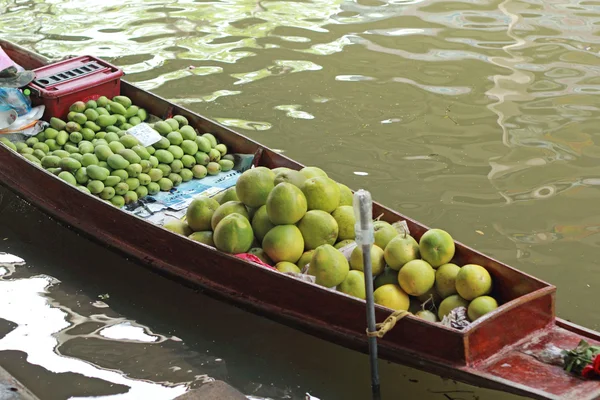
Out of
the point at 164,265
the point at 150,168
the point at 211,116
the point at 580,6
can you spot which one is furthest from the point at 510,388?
the point at 580,6

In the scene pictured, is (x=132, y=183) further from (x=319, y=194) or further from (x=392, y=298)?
(x=392, y=298)

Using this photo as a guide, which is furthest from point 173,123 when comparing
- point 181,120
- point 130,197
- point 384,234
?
point 384,234

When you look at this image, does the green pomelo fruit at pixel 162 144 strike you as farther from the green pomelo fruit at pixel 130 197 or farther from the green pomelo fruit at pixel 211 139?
the green pomelo fruit at pixel 130 197

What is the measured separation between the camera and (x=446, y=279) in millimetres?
4074

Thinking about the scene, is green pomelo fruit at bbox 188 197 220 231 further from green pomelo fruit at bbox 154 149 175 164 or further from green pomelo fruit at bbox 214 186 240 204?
green pomelo fruit at bbox 154 149 175 164

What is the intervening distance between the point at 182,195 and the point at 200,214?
3.06ft

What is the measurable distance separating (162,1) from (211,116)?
3.71 meters

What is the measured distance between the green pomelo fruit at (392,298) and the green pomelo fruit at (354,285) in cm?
9

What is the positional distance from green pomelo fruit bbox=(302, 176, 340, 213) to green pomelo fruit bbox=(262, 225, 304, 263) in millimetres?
194

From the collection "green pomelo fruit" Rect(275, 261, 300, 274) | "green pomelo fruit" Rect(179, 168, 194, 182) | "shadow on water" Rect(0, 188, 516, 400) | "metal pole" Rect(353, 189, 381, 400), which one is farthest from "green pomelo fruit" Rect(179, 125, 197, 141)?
"metal pole" Rect(353, 189, 381, 400)

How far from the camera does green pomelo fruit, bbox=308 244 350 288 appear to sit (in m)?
4.07

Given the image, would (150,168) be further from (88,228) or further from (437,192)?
(437,192)

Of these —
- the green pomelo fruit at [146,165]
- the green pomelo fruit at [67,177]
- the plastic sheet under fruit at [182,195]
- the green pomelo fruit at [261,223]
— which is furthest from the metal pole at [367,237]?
the green pomelo fruit at [67,177]

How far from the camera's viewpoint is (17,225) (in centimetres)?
570
